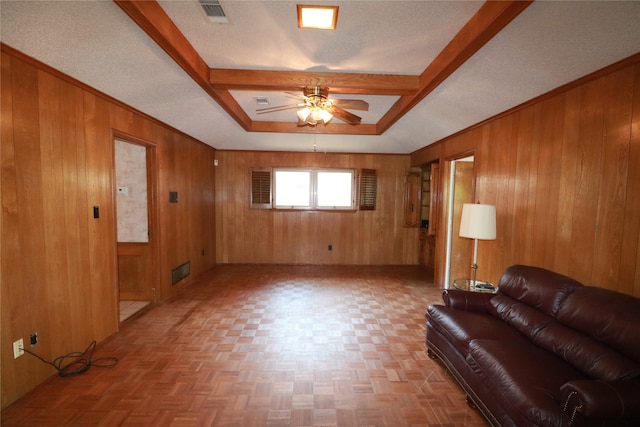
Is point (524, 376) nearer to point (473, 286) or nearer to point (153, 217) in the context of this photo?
point (473, 286)

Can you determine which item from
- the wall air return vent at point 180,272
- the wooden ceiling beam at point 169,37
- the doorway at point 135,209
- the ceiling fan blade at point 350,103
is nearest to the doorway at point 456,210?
the ceiling fan blade at point 350,103

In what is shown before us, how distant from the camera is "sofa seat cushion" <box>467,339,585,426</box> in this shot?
1303 mm

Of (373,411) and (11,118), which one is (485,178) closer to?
(373,411)

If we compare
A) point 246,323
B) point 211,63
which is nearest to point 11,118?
point 211,63

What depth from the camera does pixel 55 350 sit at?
7.13ft

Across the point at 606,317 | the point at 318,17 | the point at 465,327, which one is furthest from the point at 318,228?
the point at 606,317

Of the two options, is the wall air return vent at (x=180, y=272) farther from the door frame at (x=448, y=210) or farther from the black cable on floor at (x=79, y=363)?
the door frame at (x=448, y=210)

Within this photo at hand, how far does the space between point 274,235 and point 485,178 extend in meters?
4.01

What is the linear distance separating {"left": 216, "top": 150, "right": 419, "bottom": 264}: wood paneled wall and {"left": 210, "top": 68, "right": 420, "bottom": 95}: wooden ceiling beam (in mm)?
2980

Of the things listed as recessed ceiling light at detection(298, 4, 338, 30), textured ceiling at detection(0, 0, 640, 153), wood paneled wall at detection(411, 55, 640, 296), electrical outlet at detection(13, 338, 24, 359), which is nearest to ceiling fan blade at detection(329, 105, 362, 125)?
textured ceiling at detection(0, 0, 640, 153)

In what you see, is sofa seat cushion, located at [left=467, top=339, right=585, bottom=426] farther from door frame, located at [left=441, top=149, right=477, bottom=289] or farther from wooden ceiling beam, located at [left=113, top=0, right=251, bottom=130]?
wooden ceiling beam, located at [left=113, top=0, right=251, bottom=130]

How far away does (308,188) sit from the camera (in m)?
5.79

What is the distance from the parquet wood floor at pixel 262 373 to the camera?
182cm

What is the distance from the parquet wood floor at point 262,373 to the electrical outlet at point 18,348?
0.33 meters
